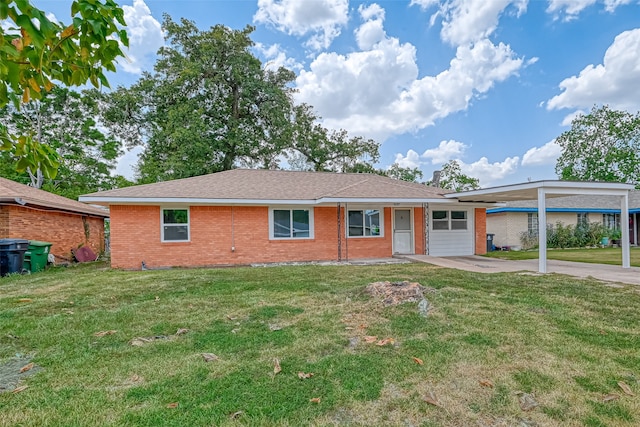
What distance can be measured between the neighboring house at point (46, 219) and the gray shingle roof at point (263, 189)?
3.61 meters

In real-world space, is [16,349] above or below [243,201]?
below

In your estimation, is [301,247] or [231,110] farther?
[231,110]

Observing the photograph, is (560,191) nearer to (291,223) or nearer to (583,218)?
(291,223)

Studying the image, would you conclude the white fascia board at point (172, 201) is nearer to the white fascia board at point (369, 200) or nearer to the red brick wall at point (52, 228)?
the white fascia board at point (369, 200)

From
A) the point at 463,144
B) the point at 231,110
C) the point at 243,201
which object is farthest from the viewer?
the point at 463,144

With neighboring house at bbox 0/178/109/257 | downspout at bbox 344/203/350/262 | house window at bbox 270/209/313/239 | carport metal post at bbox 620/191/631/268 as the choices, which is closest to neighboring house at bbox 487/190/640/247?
carport metal post at bbox 620/191/631/268

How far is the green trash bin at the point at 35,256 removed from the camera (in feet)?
37.7

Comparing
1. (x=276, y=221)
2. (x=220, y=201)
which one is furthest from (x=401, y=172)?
(x=220, y=201)

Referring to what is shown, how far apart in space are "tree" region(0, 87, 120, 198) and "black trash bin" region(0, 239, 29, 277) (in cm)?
1560

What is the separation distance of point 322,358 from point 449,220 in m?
12.9

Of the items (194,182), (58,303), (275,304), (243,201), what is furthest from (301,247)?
(58,303)

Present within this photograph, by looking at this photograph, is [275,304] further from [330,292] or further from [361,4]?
[361,4]

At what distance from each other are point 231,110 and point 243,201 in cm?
1483

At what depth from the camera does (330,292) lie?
706 cm
